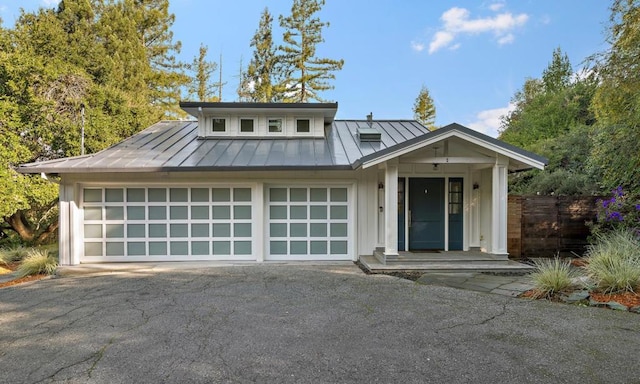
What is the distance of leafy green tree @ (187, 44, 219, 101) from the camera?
22.9 meters

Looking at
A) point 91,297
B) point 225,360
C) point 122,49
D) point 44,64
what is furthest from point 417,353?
point 122,49

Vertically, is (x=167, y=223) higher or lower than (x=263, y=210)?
lower

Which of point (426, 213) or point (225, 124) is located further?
point (225, 124)

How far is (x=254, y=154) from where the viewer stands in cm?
862

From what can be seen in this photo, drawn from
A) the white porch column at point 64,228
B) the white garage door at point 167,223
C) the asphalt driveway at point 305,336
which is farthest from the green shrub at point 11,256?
the asphalt driveway at point 305,336

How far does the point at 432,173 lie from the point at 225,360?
6733 millimetres

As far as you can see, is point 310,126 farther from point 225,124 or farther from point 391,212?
point 391,212

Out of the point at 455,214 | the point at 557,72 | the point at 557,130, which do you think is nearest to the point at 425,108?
the point at 557,72

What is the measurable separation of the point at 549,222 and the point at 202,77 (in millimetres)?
21906

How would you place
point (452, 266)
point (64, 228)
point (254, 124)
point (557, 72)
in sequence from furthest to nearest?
1. point (557, 72)
2. point (254, 124)
3. point (64, 228)
4. point (452, 266)

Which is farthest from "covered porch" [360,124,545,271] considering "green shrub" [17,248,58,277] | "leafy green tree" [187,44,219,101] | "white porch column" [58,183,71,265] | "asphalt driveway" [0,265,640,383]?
"leafy green tree" [187,44,219,101]

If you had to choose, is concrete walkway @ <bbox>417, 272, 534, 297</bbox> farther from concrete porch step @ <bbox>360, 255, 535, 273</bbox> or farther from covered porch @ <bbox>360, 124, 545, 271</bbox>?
covered porch @ <bbox>360, 124, 545, 271</bbox>

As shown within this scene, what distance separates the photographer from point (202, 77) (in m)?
23.2

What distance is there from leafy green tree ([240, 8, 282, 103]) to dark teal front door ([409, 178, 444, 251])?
15.3 m
